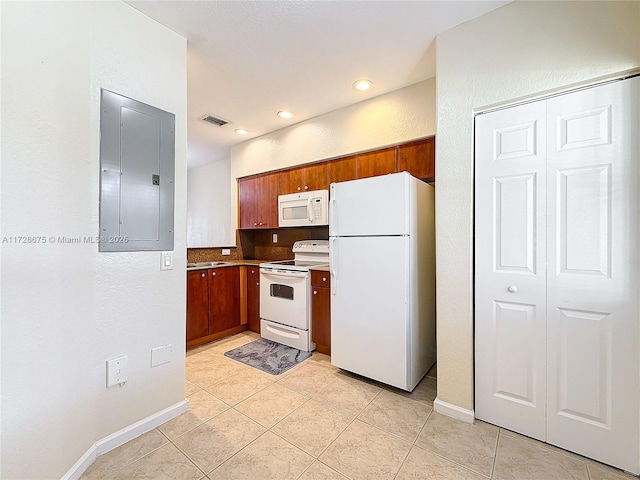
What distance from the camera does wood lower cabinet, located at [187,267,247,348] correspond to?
2.98m

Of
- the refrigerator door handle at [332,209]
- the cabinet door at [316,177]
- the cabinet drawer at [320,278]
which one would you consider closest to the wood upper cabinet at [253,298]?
the cabinet drawer at [320,278]

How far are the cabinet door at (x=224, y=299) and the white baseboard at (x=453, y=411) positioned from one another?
7.88 ft

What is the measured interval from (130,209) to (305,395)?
5.84ft

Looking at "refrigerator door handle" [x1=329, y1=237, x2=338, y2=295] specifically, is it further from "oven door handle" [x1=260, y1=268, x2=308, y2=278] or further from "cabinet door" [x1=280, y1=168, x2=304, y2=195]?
"cabinet door" [x1=280, y1=168, x2=304, y2=195]

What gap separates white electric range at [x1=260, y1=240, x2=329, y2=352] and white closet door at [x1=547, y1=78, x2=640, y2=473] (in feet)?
6.47

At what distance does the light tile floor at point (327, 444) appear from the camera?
1391mm

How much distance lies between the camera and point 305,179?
3.37 metres

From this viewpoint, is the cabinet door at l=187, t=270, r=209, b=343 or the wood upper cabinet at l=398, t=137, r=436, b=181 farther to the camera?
the cabinet door at l=187, t=270, r=209, b=343

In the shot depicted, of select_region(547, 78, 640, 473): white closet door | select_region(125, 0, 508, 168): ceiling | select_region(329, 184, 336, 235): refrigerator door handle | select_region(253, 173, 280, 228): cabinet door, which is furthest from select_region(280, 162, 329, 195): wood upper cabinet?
select_region(547, 78, 640, 473): white closet door

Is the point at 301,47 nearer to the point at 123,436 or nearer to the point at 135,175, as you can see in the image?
the point at 135,175

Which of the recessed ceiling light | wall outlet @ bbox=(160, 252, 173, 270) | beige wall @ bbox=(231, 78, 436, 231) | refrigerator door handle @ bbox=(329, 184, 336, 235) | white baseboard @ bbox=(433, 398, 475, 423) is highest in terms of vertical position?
the recessed ceiling light

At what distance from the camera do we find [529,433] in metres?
1.63

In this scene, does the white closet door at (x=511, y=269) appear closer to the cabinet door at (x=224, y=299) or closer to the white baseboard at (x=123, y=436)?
the white baseboard at (x=123, y=436)

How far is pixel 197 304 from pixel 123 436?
4.97 ft
